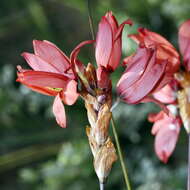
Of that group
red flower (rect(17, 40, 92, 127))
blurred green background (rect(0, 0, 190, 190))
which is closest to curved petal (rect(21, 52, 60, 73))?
red flower (rect(17, 40, 92, 127))

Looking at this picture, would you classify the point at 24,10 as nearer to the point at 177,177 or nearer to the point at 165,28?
the point at 165,28

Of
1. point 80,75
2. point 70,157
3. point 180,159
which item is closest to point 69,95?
point 80,75

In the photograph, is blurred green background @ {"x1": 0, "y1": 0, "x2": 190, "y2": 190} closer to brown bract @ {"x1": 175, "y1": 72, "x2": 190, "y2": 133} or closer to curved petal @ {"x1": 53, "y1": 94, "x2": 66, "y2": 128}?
brown bract @ {"x1": 175, "y1": 72, "x2": 190, "y2": 133}

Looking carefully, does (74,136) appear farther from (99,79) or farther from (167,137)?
(99,79)

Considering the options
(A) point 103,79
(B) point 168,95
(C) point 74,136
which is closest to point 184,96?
(B) point 168,95

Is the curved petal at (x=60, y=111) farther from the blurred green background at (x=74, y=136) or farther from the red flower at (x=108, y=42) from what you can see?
the blurred green background at (x=74, y=136)
